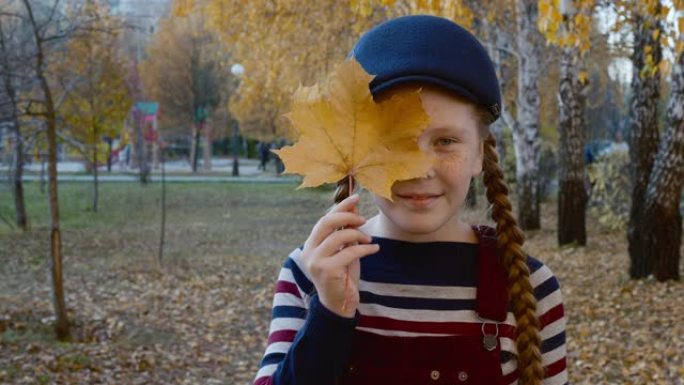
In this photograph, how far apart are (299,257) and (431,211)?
0.30 m

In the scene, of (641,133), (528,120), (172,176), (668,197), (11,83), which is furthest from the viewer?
(172,176)

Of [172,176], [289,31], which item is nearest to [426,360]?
[289,31]

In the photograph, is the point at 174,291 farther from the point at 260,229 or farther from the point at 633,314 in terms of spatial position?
the point at 260,229

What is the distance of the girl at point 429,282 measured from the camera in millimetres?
1404

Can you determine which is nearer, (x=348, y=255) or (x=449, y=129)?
(x=348, y=255)

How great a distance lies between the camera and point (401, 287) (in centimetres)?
160

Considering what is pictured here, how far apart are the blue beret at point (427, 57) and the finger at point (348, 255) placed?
0.98 feet

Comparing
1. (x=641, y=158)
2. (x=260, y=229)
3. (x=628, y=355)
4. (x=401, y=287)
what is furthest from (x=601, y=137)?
(x=401, y=287)

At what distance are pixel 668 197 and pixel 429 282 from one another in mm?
7244

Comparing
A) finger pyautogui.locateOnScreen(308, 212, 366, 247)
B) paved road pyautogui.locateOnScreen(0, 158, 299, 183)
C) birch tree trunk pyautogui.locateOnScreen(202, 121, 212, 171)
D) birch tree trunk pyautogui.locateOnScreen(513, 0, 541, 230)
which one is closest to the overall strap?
finger pyautogui.locateOnScreen(308, 212, 366, 247)

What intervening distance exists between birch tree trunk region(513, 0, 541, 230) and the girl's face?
1196 centimetres

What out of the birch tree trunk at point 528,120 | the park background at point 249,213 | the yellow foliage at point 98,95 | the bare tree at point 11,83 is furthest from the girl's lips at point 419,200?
the yellow foliage at point 98,95

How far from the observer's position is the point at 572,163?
12.0 metres

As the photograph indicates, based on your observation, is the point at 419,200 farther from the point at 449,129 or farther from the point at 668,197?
the point at 668,197
